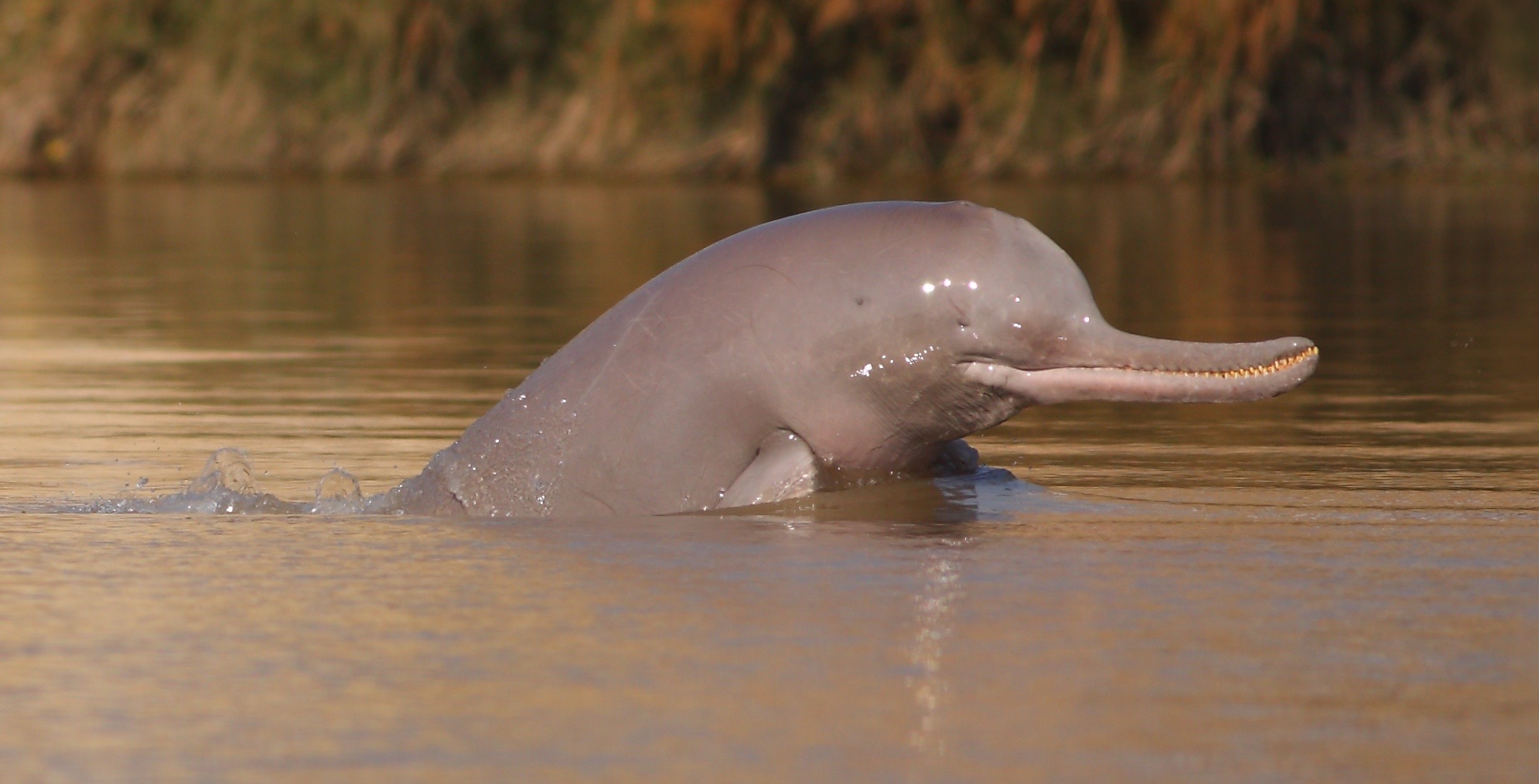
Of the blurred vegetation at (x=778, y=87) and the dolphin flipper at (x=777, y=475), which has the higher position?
the blurred vegetation at (x=778, y=87)

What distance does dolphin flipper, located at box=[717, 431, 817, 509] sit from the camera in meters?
6.55

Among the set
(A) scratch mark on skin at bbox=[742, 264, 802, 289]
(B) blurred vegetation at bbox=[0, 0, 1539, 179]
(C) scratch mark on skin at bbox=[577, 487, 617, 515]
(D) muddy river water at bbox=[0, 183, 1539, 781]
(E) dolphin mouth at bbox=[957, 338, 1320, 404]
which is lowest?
(D) muddy river water at bbox=[0, 183, 1539, 781]

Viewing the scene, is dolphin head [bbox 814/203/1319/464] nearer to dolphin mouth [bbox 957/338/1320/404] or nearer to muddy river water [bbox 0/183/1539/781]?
dolphin mouth [bbox 957/338/1320/404]

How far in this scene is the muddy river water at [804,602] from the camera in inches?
166

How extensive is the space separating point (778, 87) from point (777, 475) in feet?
87.9

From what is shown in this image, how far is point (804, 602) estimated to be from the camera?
5379mm

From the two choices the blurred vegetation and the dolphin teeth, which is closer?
the dolphin teeth

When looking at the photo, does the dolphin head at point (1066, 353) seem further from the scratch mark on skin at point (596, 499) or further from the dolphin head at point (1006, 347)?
the scratch mark on skin at point (596, 499)

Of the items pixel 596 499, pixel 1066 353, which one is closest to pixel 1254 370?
pixel 1066 353

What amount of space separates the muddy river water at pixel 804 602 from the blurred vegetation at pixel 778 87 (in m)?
20.5

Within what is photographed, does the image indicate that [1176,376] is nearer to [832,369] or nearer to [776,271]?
[832,369]

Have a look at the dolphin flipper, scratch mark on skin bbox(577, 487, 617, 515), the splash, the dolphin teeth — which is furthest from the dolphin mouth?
the splash

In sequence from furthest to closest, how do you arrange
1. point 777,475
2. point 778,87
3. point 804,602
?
1. point 778,87
2. point 777,475
3. point 804,602

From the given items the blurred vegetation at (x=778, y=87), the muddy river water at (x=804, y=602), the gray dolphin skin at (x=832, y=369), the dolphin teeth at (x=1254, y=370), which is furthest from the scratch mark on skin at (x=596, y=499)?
the blurred vegetation at (x=778, y=87)
